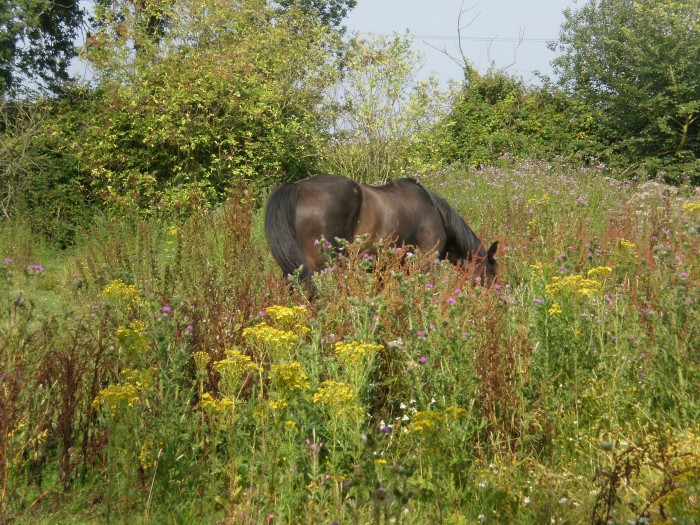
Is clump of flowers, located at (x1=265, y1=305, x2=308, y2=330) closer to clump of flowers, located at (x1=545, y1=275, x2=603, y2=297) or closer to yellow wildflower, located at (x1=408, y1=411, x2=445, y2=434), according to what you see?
yellow wildflower, located at (x1=408, y1=411, x2=445, y2=434)

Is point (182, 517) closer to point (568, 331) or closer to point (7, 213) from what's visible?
point (568, 331)

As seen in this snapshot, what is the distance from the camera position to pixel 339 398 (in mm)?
2863

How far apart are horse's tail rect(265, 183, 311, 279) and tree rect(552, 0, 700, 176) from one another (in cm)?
1232

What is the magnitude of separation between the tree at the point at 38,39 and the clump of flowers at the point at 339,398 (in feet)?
55.0

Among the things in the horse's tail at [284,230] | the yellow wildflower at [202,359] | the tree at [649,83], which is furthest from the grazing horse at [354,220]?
the tree at [649,83]

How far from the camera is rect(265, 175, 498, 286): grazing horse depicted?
7.15 metres

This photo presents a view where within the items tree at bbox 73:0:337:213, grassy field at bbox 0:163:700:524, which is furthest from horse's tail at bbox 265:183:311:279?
tree at bbox 73:0:337:213

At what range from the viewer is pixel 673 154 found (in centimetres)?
1811

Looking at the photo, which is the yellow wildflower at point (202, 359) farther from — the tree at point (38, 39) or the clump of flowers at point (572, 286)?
the tree at point (38, 39)

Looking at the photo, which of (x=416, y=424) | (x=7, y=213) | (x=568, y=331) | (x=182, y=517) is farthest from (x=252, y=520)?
(x=7, y=213)

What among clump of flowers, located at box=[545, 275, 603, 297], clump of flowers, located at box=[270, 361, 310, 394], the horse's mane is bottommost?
clump of flowers, located at box=[270, 361, 310, 394]

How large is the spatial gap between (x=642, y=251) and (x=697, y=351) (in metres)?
3.20

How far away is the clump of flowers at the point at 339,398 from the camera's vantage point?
285 cm

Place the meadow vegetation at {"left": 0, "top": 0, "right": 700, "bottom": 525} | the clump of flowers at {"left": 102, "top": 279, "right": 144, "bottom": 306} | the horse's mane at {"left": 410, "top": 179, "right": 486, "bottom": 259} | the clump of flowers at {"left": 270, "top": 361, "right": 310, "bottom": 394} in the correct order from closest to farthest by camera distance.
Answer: the clump of flowers at {"left": 270, "top": 361, "right": 310, "bottom": 394} < the meadow vegetation at {"left": 0, "top": 0, "right": 700, "bottom": 525} < the clump of flowers at {"left": 102, "top": 279, "right": 144, "bottom": 306} < the horse's mane at {"left": 410, "top": 179, "right": 486, "bottom": 259}
